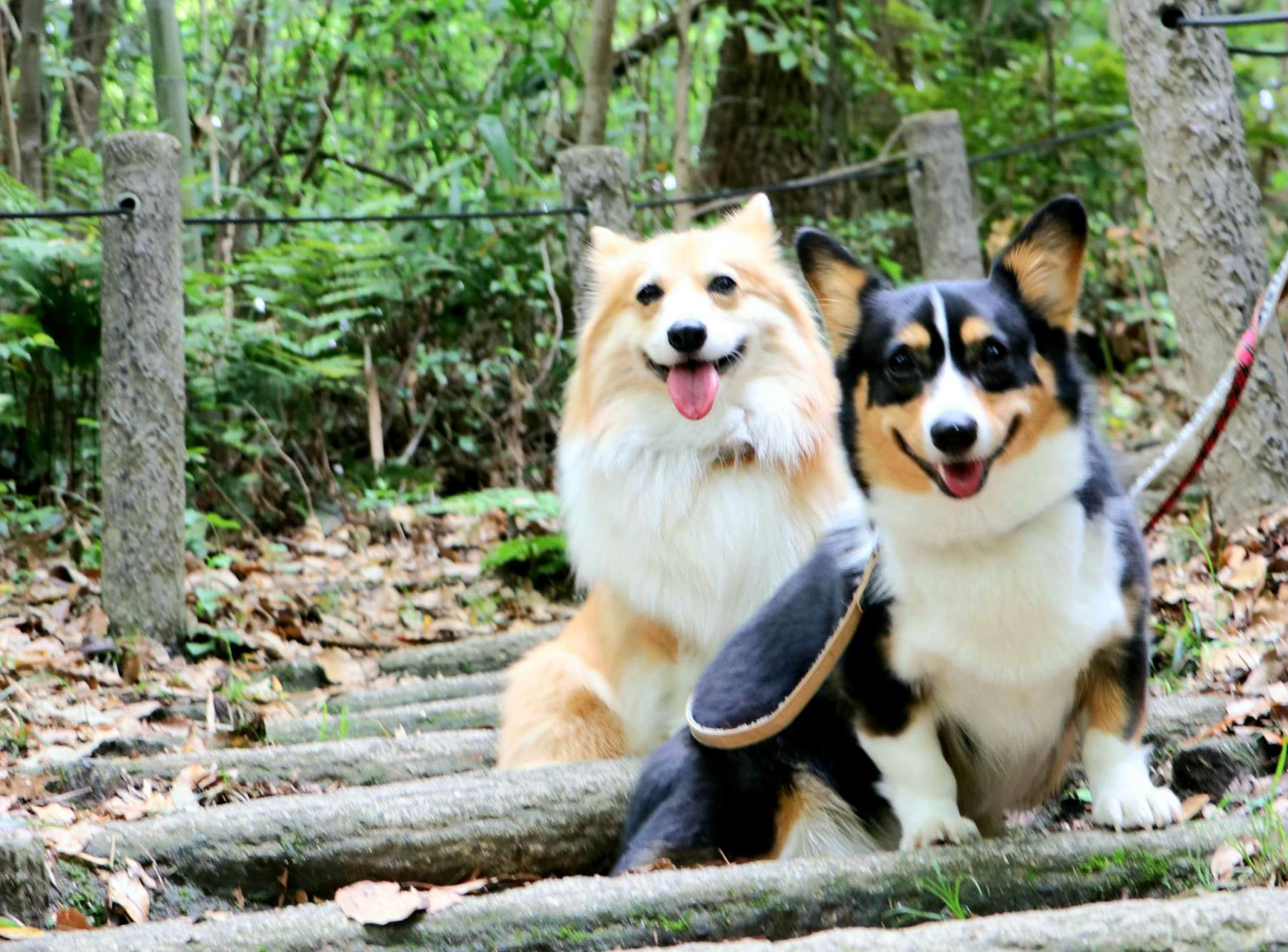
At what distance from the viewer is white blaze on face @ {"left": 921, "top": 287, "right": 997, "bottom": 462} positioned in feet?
6.76

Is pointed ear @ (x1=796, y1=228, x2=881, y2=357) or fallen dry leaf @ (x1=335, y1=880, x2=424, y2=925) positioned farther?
pointed ear @ (x1=796, y1=228, x2=881, y2=357)

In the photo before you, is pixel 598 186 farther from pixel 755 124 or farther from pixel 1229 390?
pixel 755 124

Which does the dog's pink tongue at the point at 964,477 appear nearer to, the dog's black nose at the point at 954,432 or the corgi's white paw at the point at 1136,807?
the dog's black nose at the point at 954,432

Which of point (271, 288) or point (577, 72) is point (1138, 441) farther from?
point (271, 288)

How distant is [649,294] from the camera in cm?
390

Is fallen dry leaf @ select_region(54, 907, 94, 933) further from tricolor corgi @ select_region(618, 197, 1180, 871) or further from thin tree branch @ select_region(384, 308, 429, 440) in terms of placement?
thin tree branch @ select_region(384, 308, 429, 440)

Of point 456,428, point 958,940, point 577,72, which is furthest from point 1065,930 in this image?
point 577,72

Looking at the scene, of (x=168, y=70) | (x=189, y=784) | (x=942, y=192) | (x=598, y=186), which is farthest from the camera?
(x=168, y=70)

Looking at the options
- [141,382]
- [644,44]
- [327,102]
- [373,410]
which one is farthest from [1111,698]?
[327,102]

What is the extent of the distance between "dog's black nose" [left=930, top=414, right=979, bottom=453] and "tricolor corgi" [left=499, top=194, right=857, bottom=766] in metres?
1.58

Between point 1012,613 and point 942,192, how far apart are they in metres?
4.25

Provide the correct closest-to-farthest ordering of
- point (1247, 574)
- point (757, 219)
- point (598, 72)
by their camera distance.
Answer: point (1247, 574), point (757, 219), point (598, 72)

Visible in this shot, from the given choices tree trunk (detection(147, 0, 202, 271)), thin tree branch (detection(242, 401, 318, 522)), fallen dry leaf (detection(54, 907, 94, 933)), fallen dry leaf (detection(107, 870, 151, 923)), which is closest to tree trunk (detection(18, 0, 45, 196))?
tree trunk (detection(147, 0, 202, 271))

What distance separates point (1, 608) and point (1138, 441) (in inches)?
210
